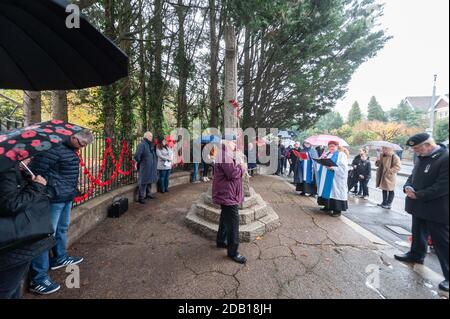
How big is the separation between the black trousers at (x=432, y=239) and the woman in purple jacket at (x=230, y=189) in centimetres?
217

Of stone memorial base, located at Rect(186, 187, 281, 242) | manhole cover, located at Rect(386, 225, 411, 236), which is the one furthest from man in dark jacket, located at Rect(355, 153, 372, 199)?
stone memorial base, located at Rect(186, 187, 281, 242)

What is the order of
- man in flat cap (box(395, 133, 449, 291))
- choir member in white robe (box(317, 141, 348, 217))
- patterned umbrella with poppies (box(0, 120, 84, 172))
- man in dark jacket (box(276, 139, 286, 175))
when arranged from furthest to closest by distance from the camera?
man in dark jacket (box(276, 139, 286, 175)), choir member in white robe (box(317, 141, 348, 217)), patterned umbrella with poppies (box(0, 120, 84, 172)), man in flat cap (box(395, 133, 449, 291))

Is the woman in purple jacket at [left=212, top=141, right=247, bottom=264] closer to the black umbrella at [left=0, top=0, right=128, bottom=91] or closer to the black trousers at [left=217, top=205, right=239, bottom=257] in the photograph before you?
the black trousers at [left=217, top=205, right=239, bottom=257]

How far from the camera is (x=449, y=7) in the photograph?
0.87 metres

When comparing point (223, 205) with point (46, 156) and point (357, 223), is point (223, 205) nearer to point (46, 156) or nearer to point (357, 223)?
point (46, 156)

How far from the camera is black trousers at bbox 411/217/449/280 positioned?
0.88 meters

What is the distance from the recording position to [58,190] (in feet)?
8.91

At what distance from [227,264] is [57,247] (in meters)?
2.40

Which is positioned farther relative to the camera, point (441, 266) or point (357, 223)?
point (357, 223)

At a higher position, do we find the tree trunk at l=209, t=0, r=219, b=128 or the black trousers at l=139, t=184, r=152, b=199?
the tree trunk at l=209, t=0, r=219, b=128

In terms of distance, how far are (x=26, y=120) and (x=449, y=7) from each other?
6166 mm

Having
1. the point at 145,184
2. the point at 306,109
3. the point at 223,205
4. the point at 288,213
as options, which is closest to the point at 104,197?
the point at 145,184

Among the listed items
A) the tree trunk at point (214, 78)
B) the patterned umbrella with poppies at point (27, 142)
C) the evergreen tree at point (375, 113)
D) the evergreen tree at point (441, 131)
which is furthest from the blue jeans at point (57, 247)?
the evergreen tree at point (375, 113)

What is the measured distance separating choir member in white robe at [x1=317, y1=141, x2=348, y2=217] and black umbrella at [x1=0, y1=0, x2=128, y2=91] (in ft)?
16.2
